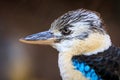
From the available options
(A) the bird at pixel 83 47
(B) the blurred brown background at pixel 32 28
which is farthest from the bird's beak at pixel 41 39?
(B) the blurred brown background at pixel 32 28

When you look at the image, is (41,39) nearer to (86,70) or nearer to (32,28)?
(86,70)

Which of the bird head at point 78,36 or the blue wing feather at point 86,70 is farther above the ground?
the bird head at point 78,36

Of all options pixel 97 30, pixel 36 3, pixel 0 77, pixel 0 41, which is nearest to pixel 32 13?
pixel 36 3

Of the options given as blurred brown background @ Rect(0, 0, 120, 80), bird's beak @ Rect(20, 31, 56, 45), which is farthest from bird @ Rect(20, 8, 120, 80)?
blurred brown background @ Rect(0, 0, 120, 80)

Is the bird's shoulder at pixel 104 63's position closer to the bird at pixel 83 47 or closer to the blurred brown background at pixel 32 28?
the bird at pixel 83 47

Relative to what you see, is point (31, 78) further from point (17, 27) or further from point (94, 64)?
point (94, 64)

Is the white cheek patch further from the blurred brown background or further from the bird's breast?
the blurred brown background

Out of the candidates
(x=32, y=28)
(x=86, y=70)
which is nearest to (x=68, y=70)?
(x=86, y=70)

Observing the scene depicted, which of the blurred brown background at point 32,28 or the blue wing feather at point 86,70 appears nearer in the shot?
the blue wing feather at point 86,70
